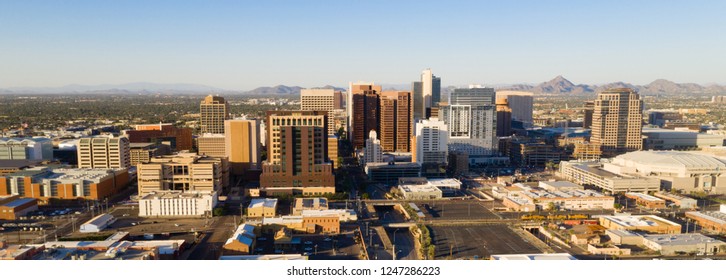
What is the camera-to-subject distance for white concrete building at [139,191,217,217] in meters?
8.64

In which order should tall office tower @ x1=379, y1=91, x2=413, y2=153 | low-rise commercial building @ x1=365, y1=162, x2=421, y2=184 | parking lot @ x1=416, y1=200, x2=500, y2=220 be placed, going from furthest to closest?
1. tall office tower @ x1=379, y1=91, x2=413, y2=153
2. low-rise commercial building @ x1=365, y1=162, x2=421, y2=184
3. parking lot @ x1=416, y1=200, x2=500, y2=220

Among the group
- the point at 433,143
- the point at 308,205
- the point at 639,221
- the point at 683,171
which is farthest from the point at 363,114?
the point at 639,221

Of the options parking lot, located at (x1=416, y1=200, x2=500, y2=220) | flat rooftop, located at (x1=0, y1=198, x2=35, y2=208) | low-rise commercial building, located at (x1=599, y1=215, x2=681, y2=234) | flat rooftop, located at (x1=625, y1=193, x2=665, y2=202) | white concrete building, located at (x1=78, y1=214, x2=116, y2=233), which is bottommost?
parking lot, located at (x1=416, y1=200, x2=500, y2=220)

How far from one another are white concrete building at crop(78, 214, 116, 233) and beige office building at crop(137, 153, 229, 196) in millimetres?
1855

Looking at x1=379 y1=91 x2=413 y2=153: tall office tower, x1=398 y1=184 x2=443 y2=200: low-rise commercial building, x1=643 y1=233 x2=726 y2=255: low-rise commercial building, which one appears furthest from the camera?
x1=379 y1=91 x2=413 y2=153: tall office tower

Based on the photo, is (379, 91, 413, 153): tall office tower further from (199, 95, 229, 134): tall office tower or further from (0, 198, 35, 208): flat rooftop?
(0, 198, 35, 208): flat rooftop

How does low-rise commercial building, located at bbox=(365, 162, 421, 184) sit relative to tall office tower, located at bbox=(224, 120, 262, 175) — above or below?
below

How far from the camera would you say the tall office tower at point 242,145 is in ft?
40.2

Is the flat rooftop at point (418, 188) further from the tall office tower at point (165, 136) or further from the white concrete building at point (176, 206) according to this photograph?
the tall office tower at point (165, 136)

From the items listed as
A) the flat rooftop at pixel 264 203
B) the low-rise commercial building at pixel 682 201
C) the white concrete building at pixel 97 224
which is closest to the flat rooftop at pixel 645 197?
the low-rise commercial building at pixel 682 201

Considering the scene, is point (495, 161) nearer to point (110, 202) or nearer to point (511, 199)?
point (511, 199)

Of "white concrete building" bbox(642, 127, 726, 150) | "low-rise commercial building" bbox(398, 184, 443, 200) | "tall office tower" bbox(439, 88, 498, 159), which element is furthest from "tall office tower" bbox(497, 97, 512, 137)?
"low-rise commercial building" bbox(398, 184, 443, 200)

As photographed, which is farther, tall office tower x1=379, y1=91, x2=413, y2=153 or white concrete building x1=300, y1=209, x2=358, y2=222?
tall office tower x1=379, y1=91, x2=413, y2=153

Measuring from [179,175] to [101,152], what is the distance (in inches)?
130
